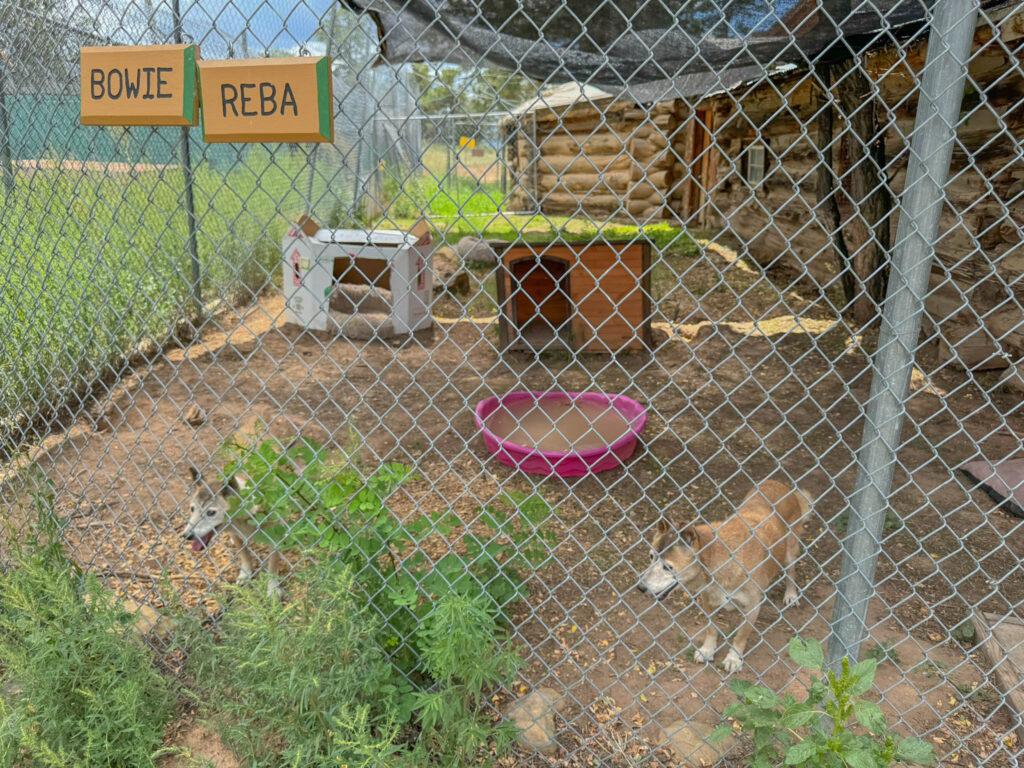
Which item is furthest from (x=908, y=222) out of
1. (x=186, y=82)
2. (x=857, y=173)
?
(x=857, y=173)

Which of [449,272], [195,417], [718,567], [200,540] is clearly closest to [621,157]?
[449,272]

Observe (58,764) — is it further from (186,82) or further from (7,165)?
(7,165)

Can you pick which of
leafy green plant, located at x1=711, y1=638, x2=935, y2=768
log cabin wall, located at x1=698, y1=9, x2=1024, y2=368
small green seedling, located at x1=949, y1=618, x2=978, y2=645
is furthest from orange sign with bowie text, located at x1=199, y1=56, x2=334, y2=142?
small green seedling, located at x1=949, y1=618, x2=978, y2=645

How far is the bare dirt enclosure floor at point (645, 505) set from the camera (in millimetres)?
2395

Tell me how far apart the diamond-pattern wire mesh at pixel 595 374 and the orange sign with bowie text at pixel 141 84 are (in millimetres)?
172

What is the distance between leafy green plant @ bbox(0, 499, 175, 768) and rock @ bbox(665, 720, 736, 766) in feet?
4.88

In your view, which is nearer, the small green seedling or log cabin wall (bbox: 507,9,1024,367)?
log cabin wall (bbox: 507,9,1024,367)

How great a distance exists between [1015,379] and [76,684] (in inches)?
219

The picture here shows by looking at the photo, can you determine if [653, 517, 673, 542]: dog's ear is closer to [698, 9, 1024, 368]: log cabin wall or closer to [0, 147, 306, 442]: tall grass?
[0, 147, 306, 442]: tall grass

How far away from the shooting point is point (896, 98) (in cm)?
623

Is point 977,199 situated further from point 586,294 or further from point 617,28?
point 586,294

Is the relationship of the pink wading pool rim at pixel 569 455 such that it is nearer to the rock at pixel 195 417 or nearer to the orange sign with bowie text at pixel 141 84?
the rock at pixel 195 417

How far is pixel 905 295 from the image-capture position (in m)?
1.70

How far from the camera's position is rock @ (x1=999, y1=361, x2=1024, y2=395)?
189 inches
